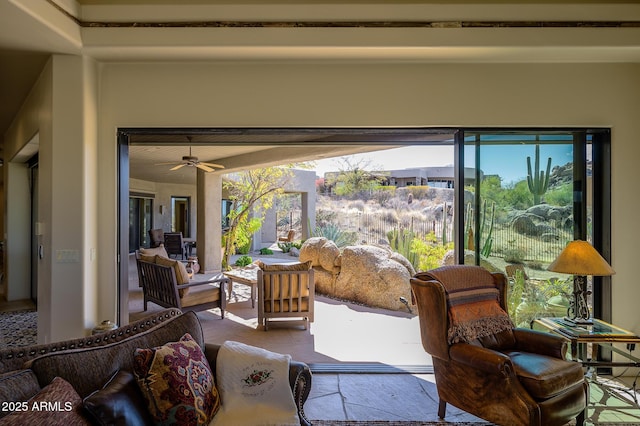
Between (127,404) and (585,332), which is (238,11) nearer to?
(127,404)

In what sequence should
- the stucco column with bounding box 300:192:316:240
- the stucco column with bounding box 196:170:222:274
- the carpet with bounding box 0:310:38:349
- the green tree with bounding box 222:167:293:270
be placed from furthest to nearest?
1. the stucco column with bounding box 300:192:316:240
2. the green tree with bounding box 222:167:293:270
3. the stucco column with bounding box 196:170:222:274
4. the carpet with bounding box 0:310:38:349

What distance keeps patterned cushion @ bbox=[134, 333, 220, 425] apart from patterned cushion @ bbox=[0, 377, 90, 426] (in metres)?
0.26

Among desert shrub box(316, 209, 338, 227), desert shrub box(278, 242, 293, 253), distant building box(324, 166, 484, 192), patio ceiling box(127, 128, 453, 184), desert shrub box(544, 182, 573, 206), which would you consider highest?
distant building box(324, 166, 484, 192)

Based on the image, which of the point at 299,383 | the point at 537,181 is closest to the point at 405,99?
the point at 537,181

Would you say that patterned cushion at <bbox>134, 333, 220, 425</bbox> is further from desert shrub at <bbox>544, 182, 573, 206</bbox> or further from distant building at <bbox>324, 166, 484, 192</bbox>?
distant building at <bbox>324, 166, 484, 192</bbox>

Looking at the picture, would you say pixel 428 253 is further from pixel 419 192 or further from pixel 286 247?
pixel 286 247

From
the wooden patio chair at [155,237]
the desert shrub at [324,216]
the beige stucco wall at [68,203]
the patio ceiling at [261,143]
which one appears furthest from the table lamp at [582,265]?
the wooden patio chair at [155,237]

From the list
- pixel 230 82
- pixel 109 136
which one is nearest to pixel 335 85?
pixel 230 82

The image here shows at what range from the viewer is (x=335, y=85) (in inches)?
120

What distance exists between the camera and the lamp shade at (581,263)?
7.93 feet

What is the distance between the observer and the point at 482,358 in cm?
207

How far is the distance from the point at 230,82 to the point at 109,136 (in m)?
1.20

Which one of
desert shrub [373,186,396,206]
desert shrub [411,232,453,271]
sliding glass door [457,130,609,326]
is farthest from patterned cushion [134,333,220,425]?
desert shrub [373,186,396,206]

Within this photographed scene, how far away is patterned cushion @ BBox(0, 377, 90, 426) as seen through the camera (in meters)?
1.09
